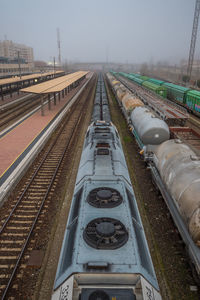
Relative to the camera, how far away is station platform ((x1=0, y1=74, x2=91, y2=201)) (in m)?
17.9

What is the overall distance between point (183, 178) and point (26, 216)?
9.48 m

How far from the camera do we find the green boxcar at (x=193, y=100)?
111ft

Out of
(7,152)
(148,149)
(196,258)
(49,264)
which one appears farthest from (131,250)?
(7,152)

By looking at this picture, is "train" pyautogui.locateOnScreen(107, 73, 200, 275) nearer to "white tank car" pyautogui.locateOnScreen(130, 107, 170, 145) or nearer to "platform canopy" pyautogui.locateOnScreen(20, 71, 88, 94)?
"white tank car" pyautogui.locateOnScreen(130, 107, 170, 145)

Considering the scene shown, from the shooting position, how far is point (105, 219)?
23.6 ft

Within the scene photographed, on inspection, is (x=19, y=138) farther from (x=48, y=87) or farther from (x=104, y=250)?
(x=104, y=250)

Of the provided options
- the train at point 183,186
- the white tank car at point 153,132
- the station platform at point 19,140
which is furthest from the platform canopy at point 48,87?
the train at point 183,186

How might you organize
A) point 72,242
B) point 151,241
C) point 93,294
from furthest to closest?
point 151,241 → point 72,242 → point 93,294

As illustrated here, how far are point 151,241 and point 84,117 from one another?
27.2 metres

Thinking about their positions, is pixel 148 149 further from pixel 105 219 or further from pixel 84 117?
pixel 84 117

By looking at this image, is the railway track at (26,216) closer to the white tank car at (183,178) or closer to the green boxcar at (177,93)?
the white tank car at (183,178)

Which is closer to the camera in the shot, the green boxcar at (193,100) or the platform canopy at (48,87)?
the green boxcar at (193,100)

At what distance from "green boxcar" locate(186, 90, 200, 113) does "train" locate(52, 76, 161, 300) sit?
3002cm

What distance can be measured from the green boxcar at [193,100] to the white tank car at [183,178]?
79.4ft
